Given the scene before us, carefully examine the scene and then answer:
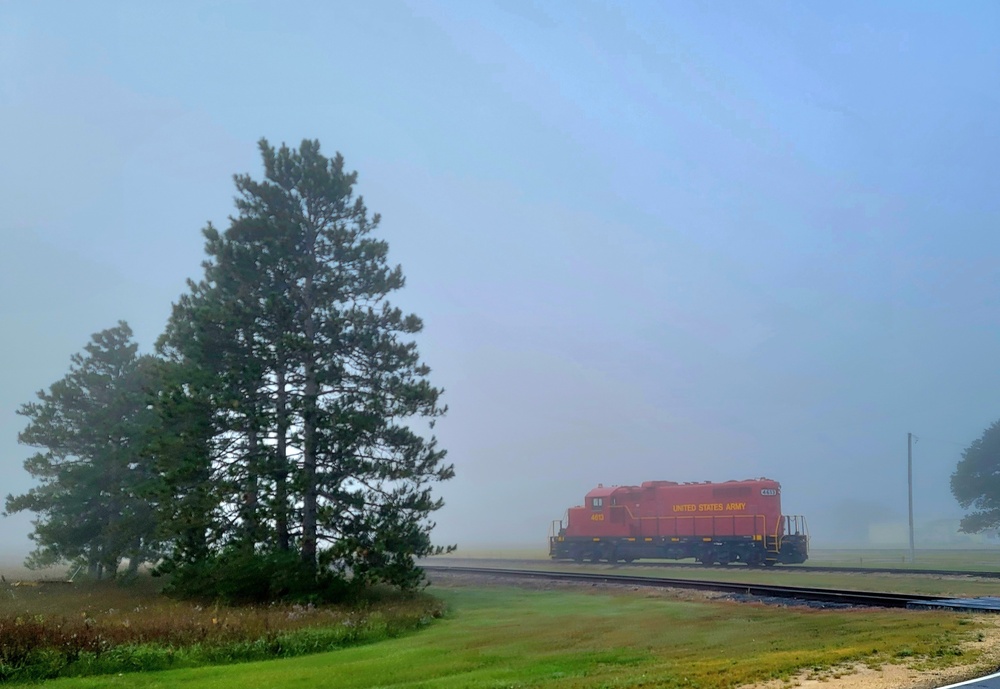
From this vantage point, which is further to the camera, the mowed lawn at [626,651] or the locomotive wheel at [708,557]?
the locomotive wheel at [708,557]

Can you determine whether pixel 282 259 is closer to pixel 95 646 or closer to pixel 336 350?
pixel 336 350

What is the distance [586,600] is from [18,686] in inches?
808

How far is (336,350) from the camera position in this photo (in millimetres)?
34531

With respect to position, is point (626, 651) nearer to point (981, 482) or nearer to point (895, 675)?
point (895, 675)

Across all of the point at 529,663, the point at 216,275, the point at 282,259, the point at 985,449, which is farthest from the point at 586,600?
the point at 985,449

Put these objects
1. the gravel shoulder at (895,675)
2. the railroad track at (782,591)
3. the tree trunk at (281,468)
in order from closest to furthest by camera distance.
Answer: the gravel shoulder at (895,675), the railroad track at (782,591), the tree trunk at (281,468)

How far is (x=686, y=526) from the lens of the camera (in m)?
55.2

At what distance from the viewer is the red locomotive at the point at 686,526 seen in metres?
51.5

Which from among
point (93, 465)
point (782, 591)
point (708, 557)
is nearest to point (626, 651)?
point (782, 591)

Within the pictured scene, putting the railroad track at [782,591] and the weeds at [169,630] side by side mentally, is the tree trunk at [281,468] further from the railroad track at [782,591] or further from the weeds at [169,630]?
the railroad track at [782,591]

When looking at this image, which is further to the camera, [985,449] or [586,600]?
[985,449]

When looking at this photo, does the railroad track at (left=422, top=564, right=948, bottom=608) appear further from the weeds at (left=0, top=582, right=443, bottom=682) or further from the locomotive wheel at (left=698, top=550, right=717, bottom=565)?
the locomotive wheel at (left=698, top=550, right=717, bottom=565)

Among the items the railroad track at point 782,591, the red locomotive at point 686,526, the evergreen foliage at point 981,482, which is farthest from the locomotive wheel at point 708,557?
the evergreen foliage at point 981,482

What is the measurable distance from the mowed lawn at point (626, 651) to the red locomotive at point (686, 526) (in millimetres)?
27265
